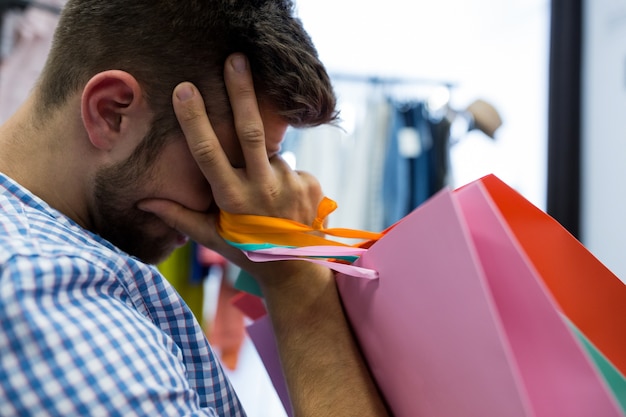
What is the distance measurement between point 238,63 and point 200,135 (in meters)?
0.10

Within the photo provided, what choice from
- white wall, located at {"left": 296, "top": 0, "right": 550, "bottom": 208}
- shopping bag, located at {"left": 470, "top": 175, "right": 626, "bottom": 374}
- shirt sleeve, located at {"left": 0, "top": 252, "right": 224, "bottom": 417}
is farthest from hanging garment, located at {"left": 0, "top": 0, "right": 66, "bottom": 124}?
shopping bag, located at {"left": 470, "top": 175, "right": 626, "bottom": 374}

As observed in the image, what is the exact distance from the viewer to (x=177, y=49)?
0.71m

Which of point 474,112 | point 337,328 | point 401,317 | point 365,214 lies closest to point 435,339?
point 401,317

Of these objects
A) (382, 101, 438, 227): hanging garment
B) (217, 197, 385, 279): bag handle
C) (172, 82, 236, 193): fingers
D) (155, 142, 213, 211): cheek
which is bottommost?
(382, 101, 438, 227): hanging garment

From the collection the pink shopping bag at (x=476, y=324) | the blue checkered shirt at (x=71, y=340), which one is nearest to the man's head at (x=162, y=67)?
the blue checkered shirt at (x=71, y=340)

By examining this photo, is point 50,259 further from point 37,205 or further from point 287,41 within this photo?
point 287,41

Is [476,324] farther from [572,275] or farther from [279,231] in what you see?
[279,231]

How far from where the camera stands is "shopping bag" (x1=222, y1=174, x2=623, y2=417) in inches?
18.8

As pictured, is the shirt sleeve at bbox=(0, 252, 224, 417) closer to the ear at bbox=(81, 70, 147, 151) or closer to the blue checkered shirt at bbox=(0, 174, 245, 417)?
the blue checkered shirt at bbox=(0, 174, 245, 417)

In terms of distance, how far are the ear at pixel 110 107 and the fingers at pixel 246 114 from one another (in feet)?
0.37

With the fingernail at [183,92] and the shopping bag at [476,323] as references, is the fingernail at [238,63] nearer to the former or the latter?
the fingernail at [183,92]

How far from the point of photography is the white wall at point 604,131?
1688 millimetres

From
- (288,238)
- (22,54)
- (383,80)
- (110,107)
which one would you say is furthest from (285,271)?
(383,80)

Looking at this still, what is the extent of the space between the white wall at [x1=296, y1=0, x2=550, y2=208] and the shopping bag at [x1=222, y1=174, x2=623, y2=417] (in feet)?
5.35
